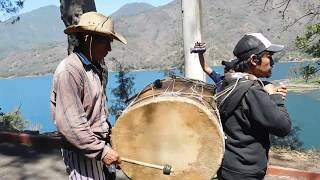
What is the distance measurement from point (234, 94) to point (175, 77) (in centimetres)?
71

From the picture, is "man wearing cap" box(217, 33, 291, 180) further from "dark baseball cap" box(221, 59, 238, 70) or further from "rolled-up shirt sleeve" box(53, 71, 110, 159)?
"rolled-up shirt sleeve" box(53, 71, 110, 159)

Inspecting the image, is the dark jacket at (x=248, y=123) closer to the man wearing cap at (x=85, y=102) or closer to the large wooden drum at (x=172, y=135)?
the large wooden drum at (x=172, y=135)

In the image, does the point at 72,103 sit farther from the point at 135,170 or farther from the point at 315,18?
the point at 315,18

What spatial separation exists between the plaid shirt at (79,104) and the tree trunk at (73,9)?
6.00 meters

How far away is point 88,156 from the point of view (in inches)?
109

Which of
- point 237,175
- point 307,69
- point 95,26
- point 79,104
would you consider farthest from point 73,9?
point 307,69

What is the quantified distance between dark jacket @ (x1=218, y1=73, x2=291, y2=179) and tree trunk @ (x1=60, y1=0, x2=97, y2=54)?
20.6 ft

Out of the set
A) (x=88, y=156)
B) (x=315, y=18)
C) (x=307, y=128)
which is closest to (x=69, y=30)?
(x=88, y=156)

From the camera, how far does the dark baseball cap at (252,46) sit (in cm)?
279

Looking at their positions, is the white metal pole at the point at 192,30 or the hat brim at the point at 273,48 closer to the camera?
the hat brim at the point at 273,48

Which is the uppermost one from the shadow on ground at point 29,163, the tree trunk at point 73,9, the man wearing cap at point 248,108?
the tree trunk at point 73,9

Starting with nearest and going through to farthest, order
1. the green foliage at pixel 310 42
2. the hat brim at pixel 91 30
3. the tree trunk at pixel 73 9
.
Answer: the hat brim at pixel 91 30 < the tree trunk at pixel 73 9 < the green foliage at pixel 310 42

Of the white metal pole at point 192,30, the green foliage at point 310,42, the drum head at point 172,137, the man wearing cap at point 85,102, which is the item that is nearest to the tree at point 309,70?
the green foliage at point 310,42

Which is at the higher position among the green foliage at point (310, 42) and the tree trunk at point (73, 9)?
the tree trunk at point (73, 9)
